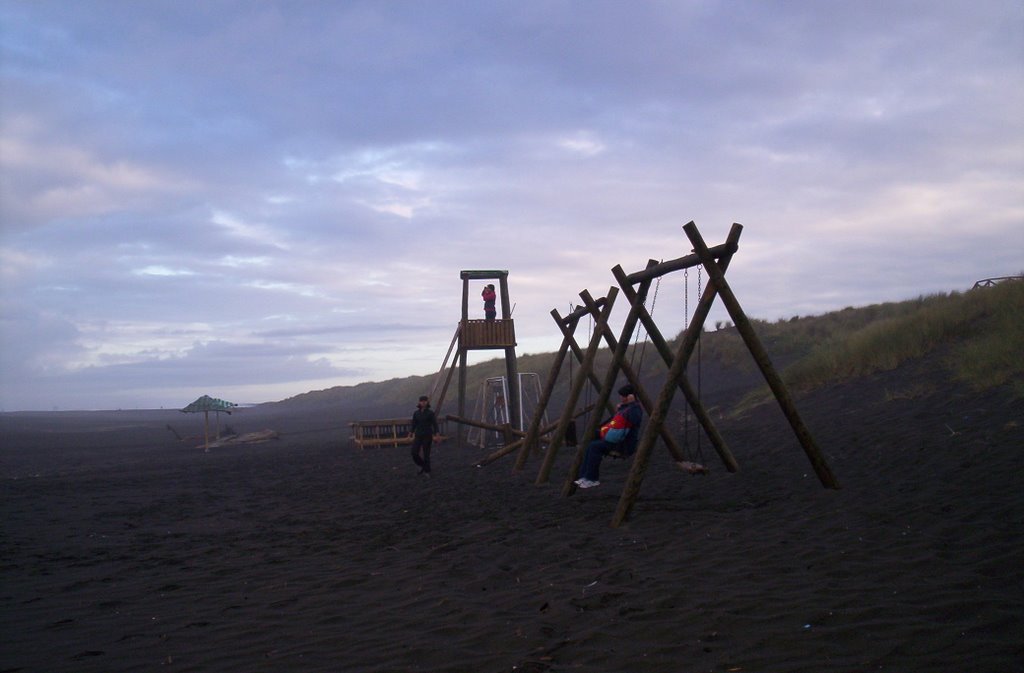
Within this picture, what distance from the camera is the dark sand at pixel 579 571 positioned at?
14.4ft

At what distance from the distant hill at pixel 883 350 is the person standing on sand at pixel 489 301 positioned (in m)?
3.16

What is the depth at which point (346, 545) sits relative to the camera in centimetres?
810

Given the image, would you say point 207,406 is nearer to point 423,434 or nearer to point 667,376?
point 423,434

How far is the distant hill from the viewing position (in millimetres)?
12273

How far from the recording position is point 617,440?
9.73m

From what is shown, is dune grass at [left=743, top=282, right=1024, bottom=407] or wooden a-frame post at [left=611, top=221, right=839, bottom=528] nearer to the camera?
wooden a-frame post at [left=611, top=221, right=839, bottom=528]

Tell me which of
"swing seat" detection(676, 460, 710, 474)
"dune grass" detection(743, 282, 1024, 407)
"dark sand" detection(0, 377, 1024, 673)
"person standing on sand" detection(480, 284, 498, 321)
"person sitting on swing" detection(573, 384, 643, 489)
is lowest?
"dark sand" detection(0, 377, 1024, 673)

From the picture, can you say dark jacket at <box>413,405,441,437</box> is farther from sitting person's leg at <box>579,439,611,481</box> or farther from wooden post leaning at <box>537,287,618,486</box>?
sitting person's leg at <box>579,439,611,481</box>

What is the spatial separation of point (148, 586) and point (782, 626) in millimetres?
5058

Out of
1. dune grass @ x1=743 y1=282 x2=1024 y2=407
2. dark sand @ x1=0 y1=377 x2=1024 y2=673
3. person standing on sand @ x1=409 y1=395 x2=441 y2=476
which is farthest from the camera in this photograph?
person standing on sand @ x1=409 y1=395 x2=441 y2=476

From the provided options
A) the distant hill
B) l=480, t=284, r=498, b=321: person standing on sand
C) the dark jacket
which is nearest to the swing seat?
the distant hill

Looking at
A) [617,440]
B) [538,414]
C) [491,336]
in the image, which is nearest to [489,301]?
[491,336]

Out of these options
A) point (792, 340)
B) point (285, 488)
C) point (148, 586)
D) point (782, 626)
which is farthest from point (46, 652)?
point (792, 340)

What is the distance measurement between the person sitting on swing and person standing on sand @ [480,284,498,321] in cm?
994
